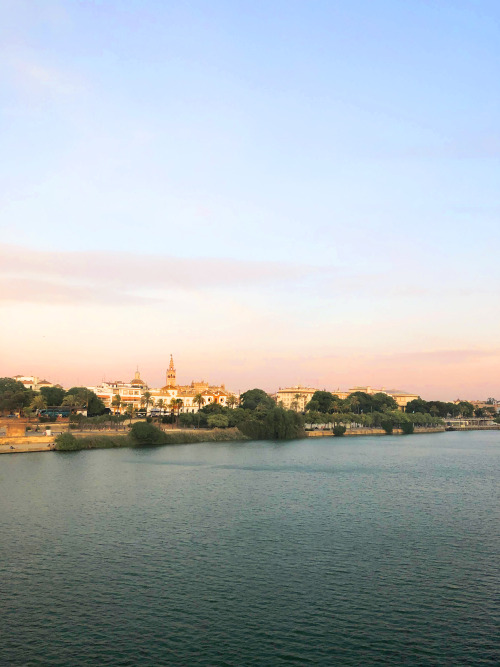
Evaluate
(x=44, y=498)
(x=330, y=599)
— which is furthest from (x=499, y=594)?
(x=44, y=498)

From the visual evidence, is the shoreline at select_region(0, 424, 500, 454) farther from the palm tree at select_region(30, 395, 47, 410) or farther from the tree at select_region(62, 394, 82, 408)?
the palm tree at select_region(30, 395, 47, 410)

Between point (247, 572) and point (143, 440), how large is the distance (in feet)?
286

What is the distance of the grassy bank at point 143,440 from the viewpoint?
106m

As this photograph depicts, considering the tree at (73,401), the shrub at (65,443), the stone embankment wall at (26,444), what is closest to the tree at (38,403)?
the tree at (73,401)

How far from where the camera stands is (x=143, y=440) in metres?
121

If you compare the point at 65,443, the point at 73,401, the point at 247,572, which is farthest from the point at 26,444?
the point at 247,572

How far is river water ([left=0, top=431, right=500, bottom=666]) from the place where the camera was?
88.1ft

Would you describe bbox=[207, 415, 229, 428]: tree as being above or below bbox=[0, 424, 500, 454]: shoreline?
above

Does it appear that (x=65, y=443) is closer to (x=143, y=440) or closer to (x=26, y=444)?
(x=26, y=444)

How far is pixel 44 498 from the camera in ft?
196

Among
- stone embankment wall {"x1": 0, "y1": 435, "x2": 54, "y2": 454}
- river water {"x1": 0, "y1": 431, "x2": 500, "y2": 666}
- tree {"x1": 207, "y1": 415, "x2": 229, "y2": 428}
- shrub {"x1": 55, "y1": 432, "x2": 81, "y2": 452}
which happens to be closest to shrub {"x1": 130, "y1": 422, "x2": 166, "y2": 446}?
shrub {"x1": 55, "y1": 432, "x2": 81, "y2": 452}

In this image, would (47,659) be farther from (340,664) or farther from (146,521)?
(146,521)

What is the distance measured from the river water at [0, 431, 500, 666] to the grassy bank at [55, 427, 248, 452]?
34.2 metres

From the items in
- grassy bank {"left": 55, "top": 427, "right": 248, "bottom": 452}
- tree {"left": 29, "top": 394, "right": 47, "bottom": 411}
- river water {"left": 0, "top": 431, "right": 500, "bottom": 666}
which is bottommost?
river water {"left": 0, "top": 431, "right": 500, "bottom": 666}
